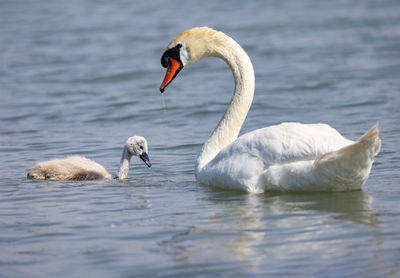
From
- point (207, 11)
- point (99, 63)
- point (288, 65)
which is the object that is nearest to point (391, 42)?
point (288, 65)

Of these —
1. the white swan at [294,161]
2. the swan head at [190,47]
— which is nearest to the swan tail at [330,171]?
the white swan at [294,161]

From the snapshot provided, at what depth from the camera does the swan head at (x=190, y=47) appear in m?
9.00

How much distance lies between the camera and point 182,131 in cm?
1215

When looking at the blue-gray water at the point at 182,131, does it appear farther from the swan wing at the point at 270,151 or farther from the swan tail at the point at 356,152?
the swan tail at the point at 356,152

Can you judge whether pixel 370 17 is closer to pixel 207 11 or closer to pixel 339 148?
pixel 207 11

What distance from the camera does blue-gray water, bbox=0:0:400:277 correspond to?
5789 millimetres

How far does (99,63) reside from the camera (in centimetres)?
1977

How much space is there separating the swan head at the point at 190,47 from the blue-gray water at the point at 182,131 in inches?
51.1

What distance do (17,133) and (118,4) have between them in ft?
65.7

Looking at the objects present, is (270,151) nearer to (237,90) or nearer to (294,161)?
(294,161)

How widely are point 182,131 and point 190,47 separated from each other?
328cm

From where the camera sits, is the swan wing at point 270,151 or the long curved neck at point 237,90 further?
the long curved neck at point 237,90

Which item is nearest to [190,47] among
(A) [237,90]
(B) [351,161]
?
(A) [237,90]

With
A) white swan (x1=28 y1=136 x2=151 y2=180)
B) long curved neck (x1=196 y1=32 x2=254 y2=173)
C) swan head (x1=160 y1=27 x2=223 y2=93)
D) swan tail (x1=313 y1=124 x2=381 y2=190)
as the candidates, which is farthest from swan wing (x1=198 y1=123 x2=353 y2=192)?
white swan (x1=28 y1=136 x2=151 y2=180)
